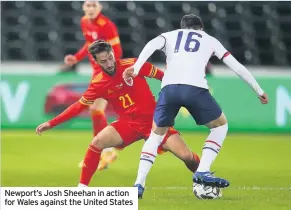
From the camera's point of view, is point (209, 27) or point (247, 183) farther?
point (209, 27)

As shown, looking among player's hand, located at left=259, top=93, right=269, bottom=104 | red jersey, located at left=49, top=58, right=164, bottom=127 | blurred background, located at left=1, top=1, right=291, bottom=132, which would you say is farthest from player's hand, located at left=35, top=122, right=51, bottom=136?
blurred background, located at left=1, top=1, right=291, bottom=132

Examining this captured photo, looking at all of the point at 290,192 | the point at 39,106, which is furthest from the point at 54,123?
the point at 39,106

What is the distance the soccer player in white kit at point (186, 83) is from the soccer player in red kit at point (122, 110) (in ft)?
1.06

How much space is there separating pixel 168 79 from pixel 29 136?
315 inches

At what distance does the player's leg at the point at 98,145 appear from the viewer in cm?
886

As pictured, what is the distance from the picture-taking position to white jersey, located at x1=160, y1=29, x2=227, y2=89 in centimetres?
844

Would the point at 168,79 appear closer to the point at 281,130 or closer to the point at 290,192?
the point at 290,192

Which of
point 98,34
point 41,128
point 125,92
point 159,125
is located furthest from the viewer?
point 98,34

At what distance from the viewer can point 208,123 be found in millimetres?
8586

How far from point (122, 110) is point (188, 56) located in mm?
983

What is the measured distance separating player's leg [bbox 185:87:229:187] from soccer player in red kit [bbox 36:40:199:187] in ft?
0.95

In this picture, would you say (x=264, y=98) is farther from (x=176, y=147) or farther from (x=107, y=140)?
(x=107, y=140)

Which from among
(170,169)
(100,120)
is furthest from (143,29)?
(100,120)

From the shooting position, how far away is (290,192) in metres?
9.30
